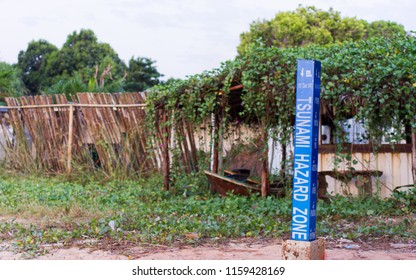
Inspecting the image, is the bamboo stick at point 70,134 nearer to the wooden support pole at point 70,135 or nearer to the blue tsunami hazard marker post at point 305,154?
the wooden support pole at point 70,135

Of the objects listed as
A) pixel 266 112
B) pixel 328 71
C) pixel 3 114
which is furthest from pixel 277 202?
pixel 3 114

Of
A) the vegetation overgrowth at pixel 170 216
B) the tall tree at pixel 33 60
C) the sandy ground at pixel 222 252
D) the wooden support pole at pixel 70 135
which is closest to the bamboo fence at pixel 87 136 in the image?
the wooden support pole at pixel 70 135

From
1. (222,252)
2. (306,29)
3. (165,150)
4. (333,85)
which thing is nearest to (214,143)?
(165,150)

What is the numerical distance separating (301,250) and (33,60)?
3472 cm

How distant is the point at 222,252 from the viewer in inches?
244

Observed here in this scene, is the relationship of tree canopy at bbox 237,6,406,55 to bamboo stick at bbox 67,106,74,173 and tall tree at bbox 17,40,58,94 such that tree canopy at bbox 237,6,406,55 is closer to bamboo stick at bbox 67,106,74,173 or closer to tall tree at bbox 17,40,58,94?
tall tree at bbox 17,40,58,94

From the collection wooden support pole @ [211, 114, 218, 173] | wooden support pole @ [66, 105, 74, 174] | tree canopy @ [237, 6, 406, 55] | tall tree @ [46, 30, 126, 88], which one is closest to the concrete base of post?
wooden support pole @ [211, 114, 218, 173]

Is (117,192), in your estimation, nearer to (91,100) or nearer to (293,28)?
(91,100)

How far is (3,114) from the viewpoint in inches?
617

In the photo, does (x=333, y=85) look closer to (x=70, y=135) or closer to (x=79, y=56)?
(x=70, y=135)

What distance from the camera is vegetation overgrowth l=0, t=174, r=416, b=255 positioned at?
23.3ft

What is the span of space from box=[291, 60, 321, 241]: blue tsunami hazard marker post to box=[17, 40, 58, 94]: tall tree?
108 ft

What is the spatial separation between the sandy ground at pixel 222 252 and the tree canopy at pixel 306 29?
86.1 feet

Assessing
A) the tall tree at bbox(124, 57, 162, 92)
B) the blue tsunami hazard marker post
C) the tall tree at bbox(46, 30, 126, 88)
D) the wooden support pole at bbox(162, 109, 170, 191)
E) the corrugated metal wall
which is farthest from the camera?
the tall tree at bbox(46, 30, 126, 88)
